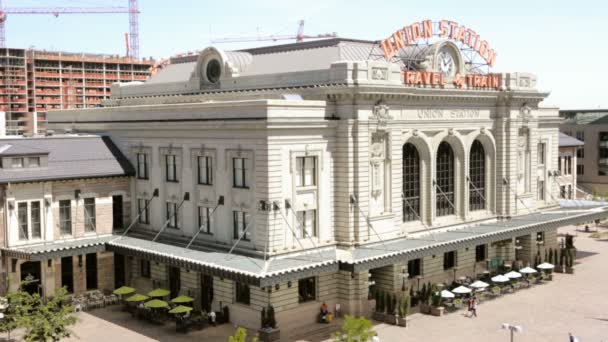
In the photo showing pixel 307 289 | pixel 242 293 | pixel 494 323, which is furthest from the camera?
pixel 307 289

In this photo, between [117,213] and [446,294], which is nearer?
[446,294]

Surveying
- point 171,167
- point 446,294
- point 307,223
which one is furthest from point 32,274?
point 446,294

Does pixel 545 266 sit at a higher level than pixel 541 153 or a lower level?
lower

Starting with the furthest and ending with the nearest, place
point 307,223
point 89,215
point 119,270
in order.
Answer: point 119,270, point 89,215, point 307,223

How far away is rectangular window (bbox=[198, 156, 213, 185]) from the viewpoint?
59719 millimetres

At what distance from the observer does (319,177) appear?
189 feet

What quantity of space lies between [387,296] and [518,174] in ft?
84.4

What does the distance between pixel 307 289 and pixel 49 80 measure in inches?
5821

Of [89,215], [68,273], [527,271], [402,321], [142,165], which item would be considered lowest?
[402,321]

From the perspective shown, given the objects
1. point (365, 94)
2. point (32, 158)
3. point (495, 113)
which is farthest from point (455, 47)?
point (32, 158)

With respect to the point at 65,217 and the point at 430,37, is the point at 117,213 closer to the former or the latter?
the point at 65,217

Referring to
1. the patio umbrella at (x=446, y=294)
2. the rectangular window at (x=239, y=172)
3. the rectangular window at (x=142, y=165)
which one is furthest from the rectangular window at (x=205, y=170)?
the patio umbrella at (x=446, y=294)

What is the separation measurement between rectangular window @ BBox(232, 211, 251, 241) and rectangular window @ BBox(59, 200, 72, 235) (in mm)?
15253

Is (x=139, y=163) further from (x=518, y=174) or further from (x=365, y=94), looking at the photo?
(x=518, y=174)
